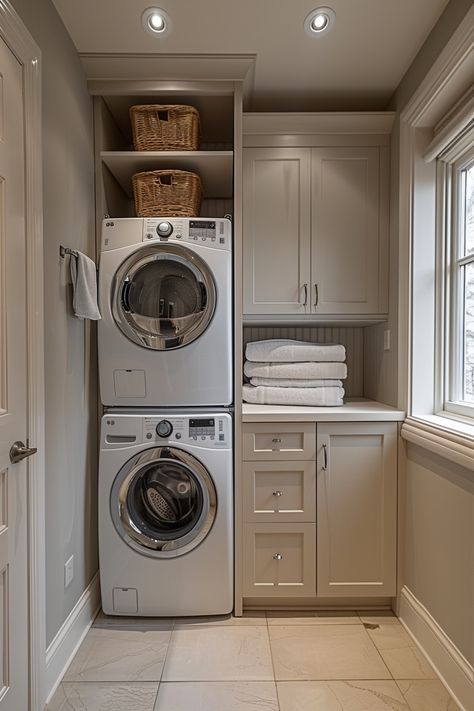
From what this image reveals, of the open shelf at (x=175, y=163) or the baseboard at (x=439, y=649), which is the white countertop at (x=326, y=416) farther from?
the open shelf at (x=175, y=163)

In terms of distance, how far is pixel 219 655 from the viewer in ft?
6.06

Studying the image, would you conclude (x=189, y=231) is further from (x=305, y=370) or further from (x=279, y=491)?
(x=279, y=491)

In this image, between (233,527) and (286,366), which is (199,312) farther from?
(233,527)

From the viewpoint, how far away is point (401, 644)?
6.32 ft

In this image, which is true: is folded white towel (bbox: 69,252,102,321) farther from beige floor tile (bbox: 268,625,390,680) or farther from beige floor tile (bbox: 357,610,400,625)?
beige floor tile (bbox: 357,610,400,625)

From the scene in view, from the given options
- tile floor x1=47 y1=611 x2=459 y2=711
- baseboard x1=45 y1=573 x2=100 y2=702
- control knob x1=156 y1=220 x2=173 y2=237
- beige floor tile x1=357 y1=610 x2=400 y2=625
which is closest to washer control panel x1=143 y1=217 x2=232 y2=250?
control knob x1=156 y1=220 x2=173 y2=237

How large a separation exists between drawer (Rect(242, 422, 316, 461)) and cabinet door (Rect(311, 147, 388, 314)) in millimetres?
640

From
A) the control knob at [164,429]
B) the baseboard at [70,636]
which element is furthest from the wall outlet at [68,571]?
the control knob at [164,429]

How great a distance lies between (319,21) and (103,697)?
2710mm

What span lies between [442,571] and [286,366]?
3.66 feet

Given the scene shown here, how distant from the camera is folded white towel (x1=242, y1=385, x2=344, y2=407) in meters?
2.28

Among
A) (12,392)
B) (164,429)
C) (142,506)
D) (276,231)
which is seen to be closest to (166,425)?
(164,429)

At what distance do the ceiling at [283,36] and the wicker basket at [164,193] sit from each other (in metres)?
0.51

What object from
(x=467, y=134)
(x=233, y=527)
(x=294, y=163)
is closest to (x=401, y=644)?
(x=233, y=527)
